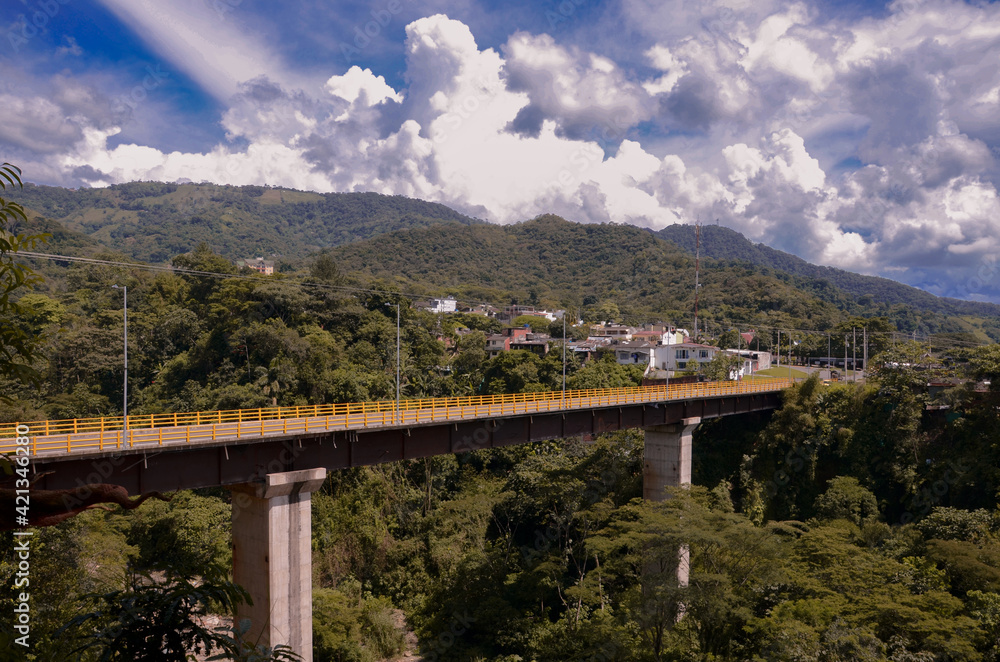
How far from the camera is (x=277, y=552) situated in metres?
24.5

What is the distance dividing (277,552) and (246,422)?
5722mm

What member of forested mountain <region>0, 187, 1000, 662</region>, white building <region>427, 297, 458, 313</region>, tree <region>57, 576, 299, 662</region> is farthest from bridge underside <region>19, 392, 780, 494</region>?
white building <region>427, 297, 458, 313</region>

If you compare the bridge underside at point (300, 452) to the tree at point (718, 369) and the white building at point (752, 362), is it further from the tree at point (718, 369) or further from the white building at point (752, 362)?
the white building at point (752, 362)

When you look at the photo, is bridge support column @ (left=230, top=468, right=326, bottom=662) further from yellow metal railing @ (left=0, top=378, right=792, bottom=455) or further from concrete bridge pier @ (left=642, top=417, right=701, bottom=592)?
concrete bridge pier @ (left=642, top=417, right=701, bottom=592)

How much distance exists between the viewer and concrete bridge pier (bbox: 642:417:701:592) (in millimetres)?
44125

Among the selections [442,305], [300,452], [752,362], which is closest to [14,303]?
[300,452]

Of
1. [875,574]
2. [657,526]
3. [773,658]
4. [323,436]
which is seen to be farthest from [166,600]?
[875,574]

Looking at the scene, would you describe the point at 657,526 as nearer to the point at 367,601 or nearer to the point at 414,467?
the point at 367,601

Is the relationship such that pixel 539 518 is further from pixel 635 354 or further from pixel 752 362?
pixel 752 362

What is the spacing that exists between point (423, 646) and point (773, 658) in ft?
74.5

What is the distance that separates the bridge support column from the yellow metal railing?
240 centimetres

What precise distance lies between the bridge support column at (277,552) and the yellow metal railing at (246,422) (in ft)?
7.88

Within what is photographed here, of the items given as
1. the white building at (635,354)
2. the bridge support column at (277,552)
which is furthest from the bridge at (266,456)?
the white building at (635,354)

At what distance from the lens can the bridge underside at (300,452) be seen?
2045 cm
